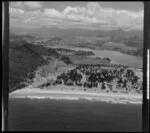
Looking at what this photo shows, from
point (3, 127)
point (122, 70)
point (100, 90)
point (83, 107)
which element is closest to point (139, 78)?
point (122, 70)

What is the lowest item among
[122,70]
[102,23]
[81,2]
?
[122,70]

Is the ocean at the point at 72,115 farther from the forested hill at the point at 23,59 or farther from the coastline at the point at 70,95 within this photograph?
the forested hill at the point at 23,59

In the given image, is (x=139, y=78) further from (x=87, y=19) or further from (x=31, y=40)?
(x=31, y=40)

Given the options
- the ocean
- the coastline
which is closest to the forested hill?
the coastline

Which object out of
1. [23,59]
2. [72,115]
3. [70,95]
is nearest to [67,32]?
[23,59]

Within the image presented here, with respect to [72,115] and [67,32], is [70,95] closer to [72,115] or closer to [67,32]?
[72,115]
